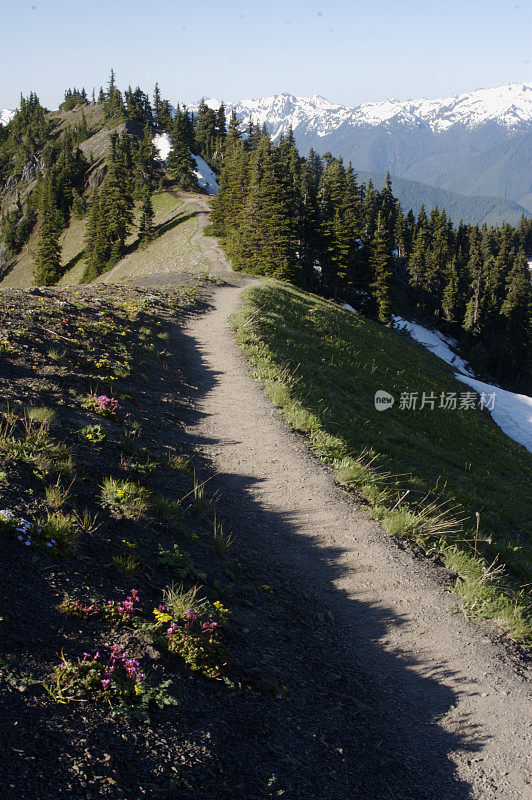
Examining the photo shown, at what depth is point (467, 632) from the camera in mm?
5469

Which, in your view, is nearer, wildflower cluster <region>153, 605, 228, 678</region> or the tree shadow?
the tree shadow

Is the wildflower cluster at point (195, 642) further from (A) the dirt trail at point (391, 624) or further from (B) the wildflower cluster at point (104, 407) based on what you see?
(B) the wildflower cluster at point (104, 407)

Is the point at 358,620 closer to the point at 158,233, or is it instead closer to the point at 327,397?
the point at 327,397

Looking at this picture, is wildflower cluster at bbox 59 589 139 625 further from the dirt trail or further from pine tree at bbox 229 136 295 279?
pine tree at bbox 229 136 295 279

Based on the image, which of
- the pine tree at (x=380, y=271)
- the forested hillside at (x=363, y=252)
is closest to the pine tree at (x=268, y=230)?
the forested hillside at (x=363, y=252)

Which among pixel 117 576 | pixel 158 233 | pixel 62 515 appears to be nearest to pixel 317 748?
pixel 117 576

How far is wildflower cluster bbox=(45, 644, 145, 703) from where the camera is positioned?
130 inches

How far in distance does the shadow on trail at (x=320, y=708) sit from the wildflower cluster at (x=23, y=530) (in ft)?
7.00

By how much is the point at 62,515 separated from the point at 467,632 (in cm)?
483

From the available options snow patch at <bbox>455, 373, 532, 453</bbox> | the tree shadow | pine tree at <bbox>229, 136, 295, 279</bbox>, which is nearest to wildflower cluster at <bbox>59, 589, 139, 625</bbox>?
the tree shadow

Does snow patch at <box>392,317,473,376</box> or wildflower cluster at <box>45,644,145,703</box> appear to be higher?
snow patch at <box>392,317,473,376</box>

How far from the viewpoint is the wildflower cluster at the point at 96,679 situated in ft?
10.8

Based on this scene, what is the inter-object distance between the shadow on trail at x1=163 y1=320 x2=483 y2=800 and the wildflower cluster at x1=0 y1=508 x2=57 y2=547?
7.00 feet

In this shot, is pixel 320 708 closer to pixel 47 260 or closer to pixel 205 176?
pixel 47 260
